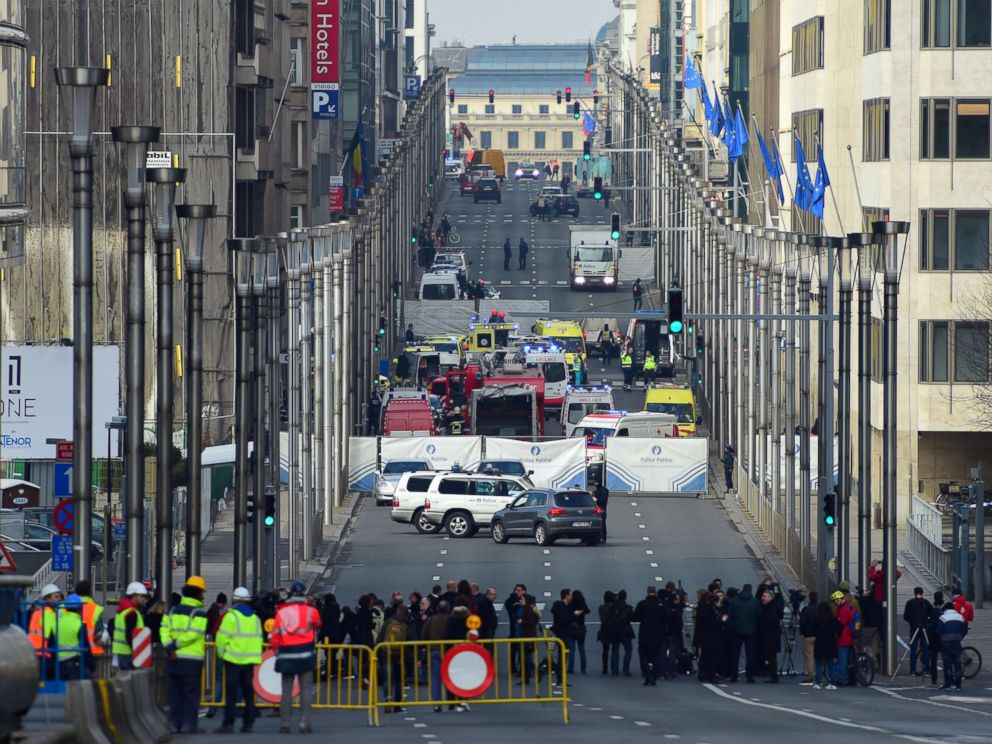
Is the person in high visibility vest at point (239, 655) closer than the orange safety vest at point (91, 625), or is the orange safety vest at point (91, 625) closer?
the orange safety vest at point (91, 625)

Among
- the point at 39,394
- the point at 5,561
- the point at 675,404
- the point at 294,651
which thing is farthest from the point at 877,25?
the point at 294,651

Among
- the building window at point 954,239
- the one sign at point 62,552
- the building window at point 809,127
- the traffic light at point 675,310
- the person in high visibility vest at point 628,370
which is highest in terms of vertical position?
the building window at point 809,127

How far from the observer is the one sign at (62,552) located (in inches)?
1460

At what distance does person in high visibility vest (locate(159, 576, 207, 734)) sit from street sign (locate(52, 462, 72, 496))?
63.4 feet

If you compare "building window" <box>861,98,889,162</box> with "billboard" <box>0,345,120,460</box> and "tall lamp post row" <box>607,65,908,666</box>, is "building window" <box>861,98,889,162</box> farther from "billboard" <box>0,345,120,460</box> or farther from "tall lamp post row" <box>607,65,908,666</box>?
"billboard" <box>0,345,120,460</box>

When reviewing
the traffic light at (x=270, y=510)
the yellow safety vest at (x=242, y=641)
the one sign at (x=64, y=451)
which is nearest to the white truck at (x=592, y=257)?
the traffic light at (x=270, y=510)

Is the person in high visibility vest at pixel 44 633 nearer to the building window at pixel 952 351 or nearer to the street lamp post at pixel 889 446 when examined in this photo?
the street lamp post at pixel 889 446

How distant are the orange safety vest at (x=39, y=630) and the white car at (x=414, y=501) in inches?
1503

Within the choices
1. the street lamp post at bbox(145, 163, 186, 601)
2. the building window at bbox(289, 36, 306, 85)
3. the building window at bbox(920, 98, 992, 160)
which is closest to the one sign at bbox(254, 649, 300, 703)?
the street lamp post at bbox(145, 163, 186, 601)

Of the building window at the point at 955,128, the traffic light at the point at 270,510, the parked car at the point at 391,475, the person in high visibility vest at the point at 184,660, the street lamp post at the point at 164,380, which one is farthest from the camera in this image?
the parked car at the point at 391,475

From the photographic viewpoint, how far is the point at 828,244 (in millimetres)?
44188

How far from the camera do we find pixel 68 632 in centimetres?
2064

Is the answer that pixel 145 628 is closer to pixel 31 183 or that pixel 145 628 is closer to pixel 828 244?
pixel 828 244

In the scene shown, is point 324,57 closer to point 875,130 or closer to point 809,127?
point 809,127
